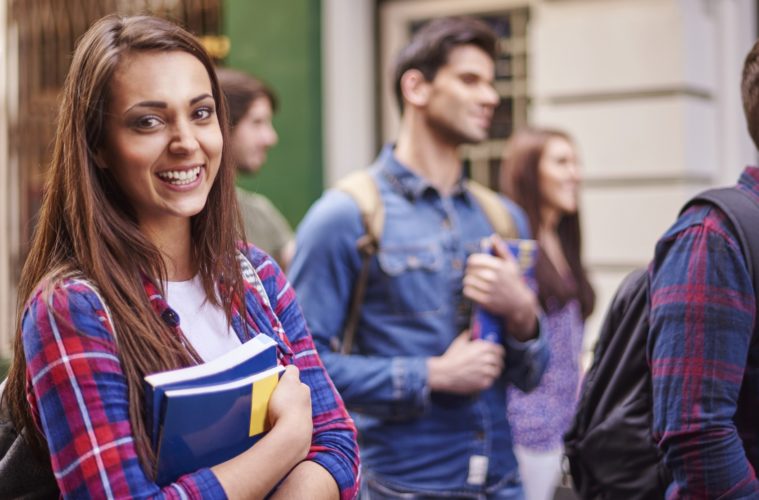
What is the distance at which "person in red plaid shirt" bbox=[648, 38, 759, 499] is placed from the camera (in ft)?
6.45

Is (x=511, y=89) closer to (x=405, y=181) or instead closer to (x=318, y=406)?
(x=405, y=181)

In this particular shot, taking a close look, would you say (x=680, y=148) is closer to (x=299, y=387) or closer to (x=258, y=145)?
(x=258, y=145)

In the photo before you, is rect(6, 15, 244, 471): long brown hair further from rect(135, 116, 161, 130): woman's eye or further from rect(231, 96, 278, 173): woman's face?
rect(231, 96, 278, 173): woman's face

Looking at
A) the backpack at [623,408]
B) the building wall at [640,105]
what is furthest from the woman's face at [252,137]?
the backpack at [623,408]

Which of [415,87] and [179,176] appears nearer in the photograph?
[179,176]

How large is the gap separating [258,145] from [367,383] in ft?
6.00

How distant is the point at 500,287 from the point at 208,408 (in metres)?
1.49

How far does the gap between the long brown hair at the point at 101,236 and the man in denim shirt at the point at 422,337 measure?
111 centimetres

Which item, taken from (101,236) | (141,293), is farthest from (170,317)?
(101,236)

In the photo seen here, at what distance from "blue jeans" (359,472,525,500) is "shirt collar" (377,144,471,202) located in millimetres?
882

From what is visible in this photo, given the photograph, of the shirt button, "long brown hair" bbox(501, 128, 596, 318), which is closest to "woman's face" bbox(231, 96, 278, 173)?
"long brown hair" bbox(501, 128, 596, 318)

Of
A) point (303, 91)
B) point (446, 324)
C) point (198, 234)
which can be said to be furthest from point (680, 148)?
point (198, 234)

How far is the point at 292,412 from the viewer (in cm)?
173

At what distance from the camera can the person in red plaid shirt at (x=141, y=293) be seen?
157cm
